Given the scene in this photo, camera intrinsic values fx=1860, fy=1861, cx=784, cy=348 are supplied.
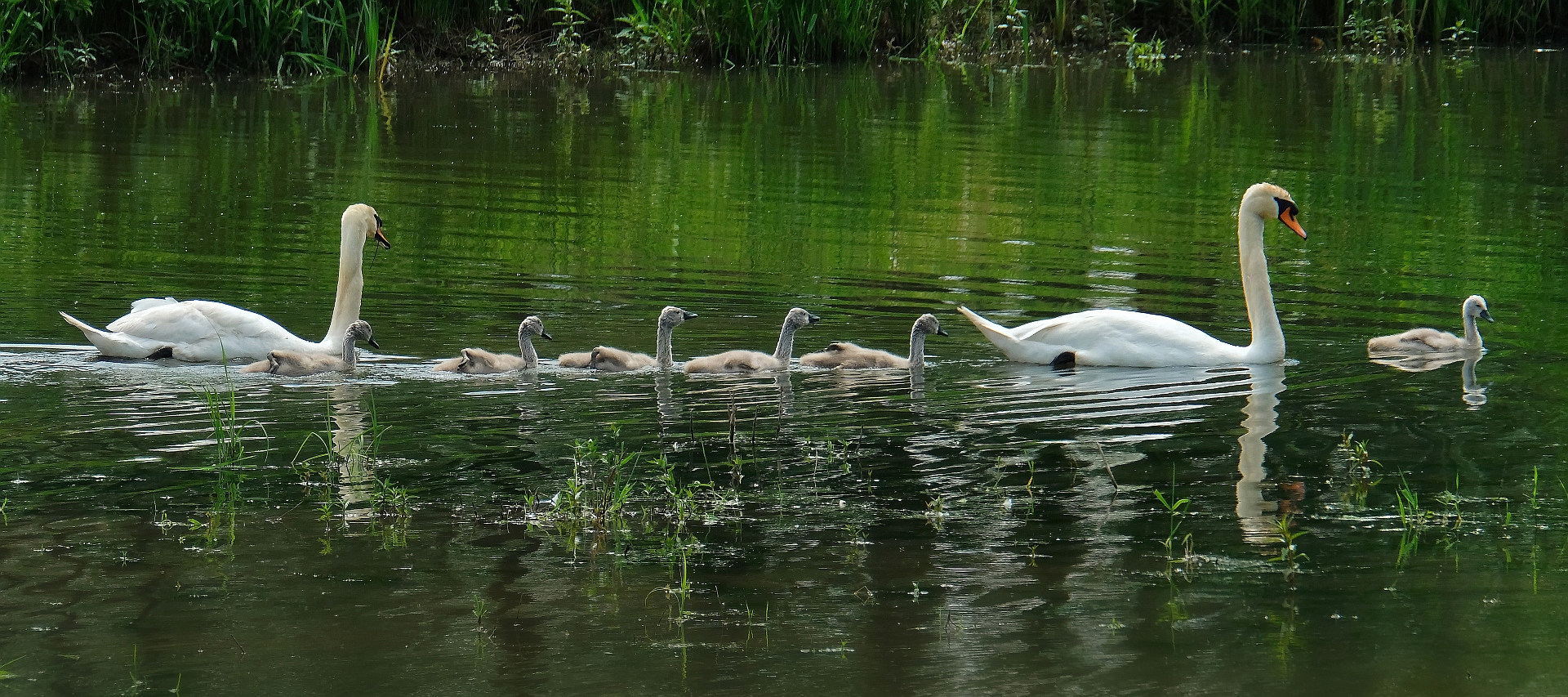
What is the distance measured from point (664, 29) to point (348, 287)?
19.6 metres

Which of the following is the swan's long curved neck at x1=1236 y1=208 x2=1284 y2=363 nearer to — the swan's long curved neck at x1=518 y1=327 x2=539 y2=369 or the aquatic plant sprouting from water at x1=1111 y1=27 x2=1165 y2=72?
the swan's long curved neck at x1=518 y1=327 x2=539 y2=369

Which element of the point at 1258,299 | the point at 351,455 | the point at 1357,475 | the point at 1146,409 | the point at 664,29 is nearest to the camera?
the point at 1357,475

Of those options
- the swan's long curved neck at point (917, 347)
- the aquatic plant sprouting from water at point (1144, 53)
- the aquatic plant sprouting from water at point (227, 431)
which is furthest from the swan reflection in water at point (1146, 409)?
the aquatic plant sprouting from water at point (1144, 53)

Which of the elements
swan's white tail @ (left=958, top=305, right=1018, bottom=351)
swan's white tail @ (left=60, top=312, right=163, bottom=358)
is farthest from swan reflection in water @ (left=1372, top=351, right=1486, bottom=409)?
swan's white tail @ (left=60, top=312, right=163, bottom=358)

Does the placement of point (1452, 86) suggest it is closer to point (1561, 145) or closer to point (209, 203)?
point (1561, 145)

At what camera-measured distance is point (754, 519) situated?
23.1ft

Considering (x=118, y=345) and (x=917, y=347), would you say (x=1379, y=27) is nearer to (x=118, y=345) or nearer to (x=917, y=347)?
(x=917, y=347)

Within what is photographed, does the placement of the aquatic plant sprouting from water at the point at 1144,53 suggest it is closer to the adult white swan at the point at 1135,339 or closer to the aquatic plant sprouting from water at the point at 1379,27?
the aquatic plant sprouting from water at the point at 1379,27

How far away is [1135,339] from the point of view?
1060 cm

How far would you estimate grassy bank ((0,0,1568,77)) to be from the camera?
90.5 feet

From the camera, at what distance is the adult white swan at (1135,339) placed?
1059 centimetres

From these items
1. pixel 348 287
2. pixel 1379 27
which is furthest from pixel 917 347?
pixel 1379 27

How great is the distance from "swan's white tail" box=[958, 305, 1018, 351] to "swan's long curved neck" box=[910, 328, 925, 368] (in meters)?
0.29

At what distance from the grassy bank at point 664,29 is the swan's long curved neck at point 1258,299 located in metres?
19.0
